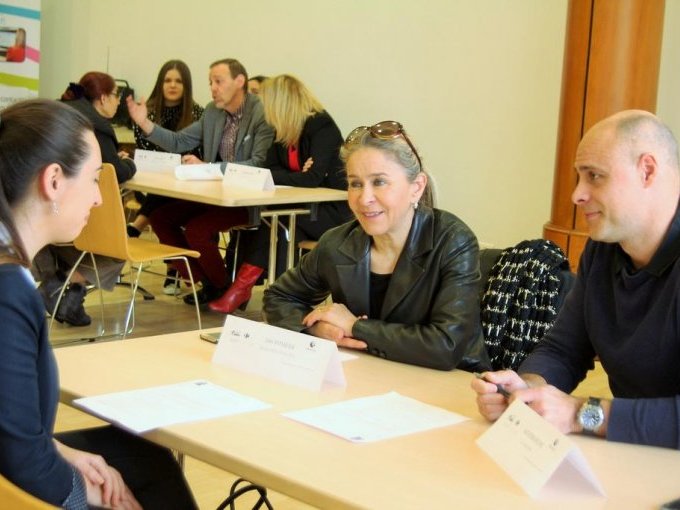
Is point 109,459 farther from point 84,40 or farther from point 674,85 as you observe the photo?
point 84,40

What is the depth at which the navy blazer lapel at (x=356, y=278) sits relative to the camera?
247cm

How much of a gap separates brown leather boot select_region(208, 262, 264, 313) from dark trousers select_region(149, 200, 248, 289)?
257 millimetres

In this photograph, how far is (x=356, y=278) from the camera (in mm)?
2471

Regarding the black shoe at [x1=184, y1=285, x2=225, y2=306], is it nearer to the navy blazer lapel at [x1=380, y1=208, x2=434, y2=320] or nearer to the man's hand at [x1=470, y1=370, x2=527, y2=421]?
the navy blazer lapel at [x1=380, y1=208, x2=434, y2=320]

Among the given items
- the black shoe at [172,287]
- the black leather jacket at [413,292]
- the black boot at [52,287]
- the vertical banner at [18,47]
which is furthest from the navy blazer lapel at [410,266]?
the vertical banner at [18,47]

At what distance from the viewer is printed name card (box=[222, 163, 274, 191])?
530 cm

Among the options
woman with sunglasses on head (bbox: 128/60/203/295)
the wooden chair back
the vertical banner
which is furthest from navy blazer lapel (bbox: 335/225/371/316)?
the vertical banner

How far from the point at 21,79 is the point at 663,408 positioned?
874 cm

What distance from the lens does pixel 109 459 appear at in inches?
77.4

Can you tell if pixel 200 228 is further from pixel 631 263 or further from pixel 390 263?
pixel 631 263

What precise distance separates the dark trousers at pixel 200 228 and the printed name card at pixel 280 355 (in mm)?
3642

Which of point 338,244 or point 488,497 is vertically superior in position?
point 338,244

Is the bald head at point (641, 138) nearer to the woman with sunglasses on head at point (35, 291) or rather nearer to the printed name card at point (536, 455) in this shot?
the printed name card at point (536, 455)

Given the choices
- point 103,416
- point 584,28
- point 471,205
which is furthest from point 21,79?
point 103,416
